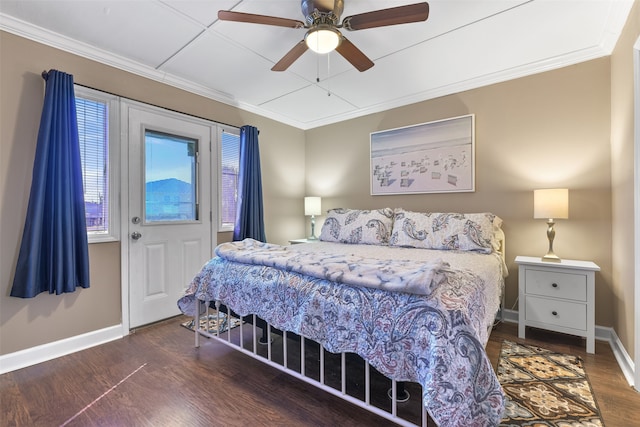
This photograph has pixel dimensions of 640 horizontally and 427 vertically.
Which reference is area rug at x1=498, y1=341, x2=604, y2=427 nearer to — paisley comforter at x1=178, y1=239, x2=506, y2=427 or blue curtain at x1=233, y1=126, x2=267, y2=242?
paisley comforter at x1=178, y1=239, x2=506, y2=427

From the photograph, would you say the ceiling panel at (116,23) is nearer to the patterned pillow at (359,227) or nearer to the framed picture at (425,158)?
the patterned pillow at (359,227)

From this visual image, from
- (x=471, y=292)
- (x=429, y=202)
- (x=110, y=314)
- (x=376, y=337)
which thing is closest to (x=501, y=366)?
(x=471, y=292)

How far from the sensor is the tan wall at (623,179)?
6.08ft

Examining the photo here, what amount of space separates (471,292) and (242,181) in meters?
2.78

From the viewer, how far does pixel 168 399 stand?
66.2 inches

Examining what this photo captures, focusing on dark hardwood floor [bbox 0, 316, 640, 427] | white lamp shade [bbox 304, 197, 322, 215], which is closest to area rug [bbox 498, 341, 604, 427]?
dark hardwood floor [bbox 0, 316, 640, 427]

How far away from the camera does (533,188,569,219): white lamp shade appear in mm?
2309

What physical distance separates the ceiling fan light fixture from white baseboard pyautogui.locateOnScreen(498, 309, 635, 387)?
2.78m

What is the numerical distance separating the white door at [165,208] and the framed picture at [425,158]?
212cm

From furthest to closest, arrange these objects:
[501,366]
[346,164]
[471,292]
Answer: [346,164], [501,366], [471,292]

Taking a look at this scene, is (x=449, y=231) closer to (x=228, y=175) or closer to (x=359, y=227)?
(x=359, y=227)

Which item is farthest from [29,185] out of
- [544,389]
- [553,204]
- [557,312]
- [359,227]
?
[557,312]

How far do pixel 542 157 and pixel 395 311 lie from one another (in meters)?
2.46

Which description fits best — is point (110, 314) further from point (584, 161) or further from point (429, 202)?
point (584, 161)
